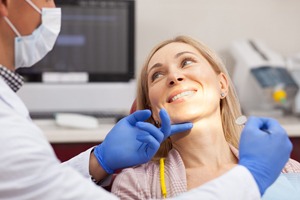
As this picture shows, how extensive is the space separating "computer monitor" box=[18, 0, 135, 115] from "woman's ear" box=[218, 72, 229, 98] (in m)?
1.10

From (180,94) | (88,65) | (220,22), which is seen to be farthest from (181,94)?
(220,22)

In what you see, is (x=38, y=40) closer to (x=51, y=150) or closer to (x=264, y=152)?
(x=51, y=150)

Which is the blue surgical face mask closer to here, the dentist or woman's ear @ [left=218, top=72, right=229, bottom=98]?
the dentist

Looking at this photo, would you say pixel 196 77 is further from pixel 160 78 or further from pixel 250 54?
pixel 250 54

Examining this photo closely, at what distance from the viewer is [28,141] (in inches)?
39.9

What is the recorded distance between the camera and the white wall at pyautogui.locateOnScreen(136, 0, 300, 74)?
3.13 meters

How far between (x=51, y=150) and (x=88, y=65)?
1688 millimetres

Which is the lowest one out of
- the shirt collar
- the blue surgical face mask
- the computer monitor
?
the computer monitor

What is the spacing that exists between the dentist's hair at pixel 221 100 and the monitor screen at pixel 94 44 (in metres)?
1.04

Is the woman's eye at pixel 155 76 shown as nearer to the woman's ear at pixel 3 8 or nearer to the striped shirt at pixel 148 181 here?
the striped shirt at pixel 148 181

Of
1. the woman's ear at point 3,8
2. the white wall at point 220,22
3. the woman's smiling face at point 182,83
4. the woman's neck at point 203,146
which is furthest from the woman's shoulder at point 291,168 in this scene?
the white wall at point 220,22

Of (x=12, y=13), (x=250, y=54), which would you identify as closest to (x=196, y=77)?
(x=12, y=13)

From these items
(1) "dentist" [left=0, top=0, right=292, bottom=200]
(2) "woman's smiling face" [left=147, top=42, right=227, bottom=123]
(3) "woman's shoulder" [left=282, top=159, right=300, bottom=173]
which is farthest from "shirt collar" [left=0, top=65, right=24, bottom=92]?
(3) "woman's shoulder" [left=282, top=159, right=300, bottom=173]

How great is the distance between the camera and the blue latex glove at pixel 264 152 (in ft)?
3.77
